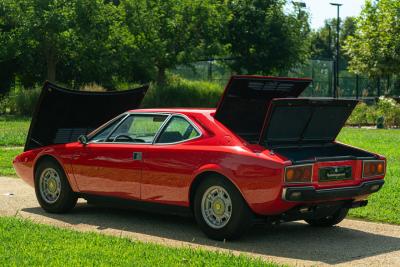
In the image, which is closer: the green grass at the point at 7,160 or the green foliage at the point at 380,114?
the green grass at the point at 7,160

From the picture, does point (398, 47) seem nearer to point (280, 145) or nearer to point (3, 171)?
point (3, 171)

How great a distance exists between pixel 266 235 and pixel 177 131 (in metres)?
1.53

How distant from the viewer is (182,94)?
42000 mm

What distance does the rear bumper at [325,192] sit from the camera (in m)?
7.64

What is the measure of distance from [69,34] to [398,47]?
56.7ft

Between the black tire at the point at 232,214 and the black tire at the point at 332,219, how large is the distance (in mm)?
1448

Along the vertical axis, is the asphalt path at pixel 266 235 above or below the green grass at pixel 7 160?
above

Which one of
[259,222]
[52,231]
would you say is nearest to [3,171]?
[52,231]

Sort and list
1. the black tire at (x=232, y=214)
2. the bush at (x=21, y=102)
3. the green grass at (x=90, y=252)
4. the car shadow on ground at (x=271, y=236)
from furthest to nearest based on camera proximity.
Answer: the bush at (x=21, y=102), the black tire at (x=232, y=214), the car shadow on ground at (x=271, y=236), the green grass at (x=90, y=252)

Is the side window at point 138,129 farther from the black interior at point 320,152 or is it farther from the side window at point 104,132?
the black interior at point 320,152

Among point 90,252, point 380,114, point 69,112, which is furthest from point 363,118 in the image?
point 90,252

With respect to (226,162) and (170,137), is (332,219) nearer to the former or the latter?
(226,162)

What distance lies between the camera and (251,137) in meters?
8.76

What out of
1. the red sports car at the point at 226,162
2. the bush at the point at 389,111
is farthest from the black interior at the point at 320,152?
the bush at the point at 389,111
